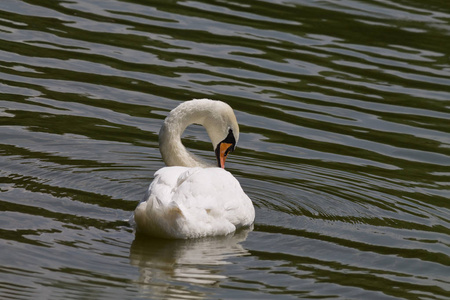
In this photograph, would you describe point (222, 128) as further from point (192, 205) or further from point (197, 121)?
point (192, 205)

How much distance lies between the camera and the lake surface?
7.64 m

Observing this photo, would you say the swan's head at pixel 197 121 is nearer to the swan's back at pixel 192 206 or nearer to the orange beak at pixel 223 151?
the orange beak at pixel 223 151

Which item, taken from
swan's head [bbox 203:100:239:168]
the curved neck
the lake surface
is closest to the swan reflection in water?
the lake surface

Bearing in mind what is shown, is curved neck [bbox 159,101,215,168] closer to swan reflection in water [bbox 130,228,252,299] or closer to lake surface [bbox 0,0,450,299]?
lake surface [bbox 0,0,450,299]

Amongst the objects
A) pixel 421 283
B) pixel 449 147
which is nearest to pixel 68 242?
pixel 421 283

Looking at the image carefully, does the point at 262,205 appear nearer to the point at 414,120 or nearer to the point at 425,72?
the point at 414,120

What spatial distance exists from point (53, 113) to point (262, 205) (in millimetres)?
3224

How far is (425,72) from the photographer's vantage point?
1445 cm

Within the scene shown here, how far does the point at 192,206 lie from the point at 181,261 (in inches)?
25.0

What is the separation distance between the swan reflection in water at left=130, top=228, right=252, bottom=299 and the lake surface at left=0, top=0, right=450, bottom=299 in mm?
22

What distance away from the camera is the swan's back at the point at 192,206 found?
812 centimetres

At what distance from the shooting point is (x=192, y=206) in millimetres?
8320

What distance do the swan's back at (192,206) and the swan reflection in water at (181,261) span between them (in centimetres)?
9

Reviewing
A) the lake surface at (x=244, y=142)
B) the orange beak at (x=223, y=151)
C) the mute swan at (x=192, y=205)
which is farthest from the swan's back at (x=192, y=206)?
the orange beak at (x=223, y=151)
